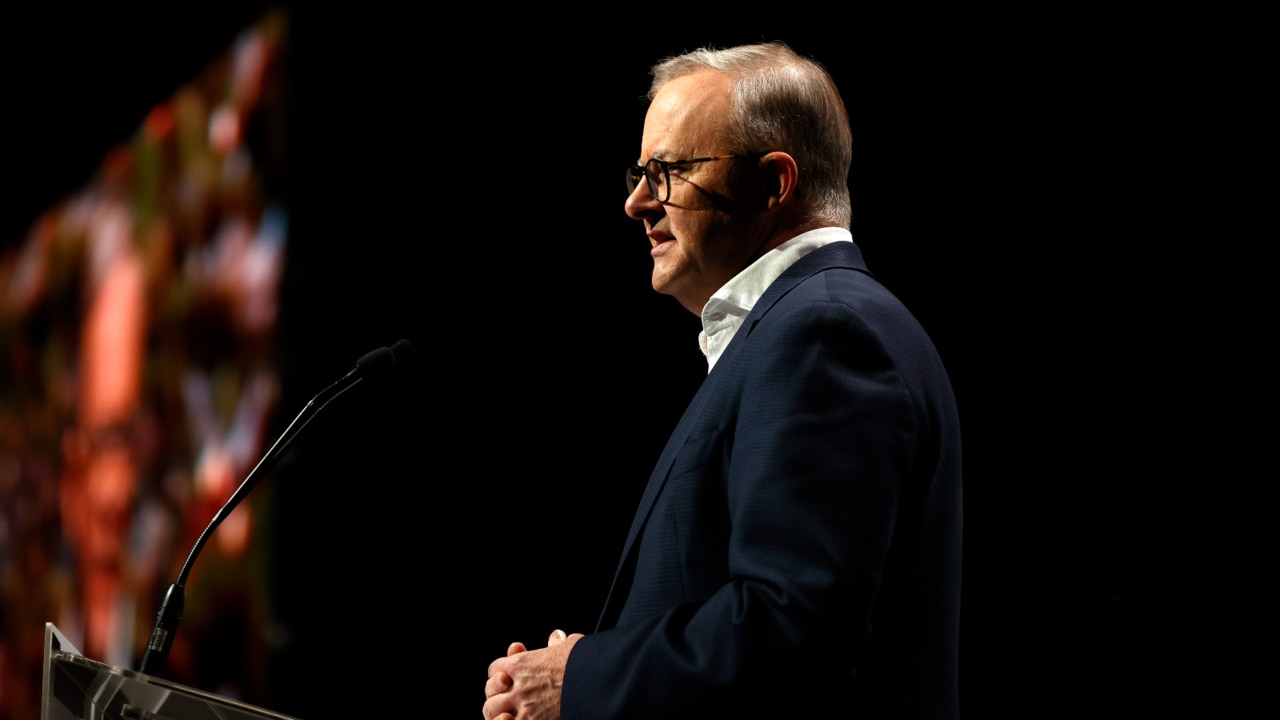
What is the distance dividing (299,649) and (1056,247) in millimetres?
2255

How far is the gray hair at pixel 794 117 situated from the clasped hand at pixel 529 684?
0.65 meters

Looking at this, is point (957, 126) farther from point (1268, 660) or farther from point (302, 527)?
point (302, 527)

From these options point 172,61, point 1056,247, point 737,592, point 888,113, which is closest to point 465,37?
point 172,61

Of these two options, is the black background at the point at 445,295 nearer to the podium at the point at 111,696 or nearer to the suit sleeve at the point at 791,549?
the suit sleeve at the point at 791,549

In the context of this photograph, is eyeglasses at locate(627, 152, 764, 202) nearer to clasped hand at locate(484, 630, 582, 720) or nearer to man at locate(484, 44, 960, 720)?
man at locate(484, 44, 960, 720)

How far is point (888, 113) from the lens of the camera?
8.96 feet

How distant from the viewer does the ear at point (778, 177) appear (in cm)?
147

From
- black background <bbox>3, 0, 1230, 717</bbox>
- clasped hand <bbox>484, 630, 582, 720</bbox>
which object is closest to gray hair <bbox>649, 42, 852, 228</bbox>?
clasped hand <bbox>484, 630, 582, 720</bbox>

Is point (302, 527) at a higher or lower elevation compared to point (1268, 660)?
higher

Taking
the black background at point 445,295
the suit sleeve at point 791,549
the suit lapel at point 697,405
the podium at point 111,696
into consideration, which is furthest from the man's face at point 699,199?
the black background at point 445,295

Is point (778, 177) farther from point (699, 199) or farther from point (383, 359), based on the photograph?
point (383, 359)

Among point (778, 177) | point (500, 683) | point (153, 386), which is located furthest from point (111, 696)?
point (153, 386)

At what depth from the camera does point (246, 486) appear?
1.48m

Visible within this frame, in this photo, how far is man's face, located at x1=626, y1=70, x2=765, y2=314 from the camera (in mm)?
1473
